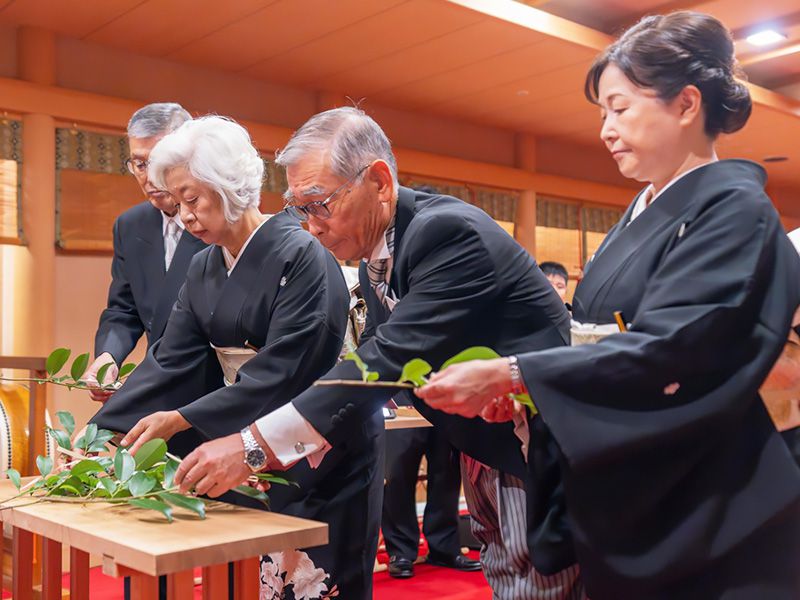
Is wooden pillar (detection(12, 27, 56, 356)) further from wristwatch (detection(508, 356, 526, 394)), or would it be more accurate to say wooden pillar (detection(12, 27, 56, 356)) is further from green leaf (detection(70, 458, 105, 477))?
wristwatch (detection(508, 356, 526, 394))

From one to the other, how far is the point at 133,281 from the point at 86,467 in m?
1.34

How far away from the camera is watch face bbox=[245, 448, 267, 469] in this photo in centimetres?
167

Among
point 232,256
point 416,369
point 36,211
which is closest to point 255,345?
point 232,256

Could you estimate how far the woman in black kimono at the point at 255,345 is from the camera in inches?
78.7

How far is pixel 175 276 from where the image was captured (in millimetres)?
2779

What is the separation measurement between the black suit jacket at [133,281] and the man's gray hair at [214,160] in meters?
0.83

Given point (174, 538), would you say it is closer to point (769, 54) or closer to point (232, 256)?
point (232, 256)

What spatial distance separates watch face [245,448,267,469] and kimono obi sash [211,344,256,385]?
0.43 meters

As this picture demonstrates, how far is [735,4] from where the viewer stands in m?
6.08

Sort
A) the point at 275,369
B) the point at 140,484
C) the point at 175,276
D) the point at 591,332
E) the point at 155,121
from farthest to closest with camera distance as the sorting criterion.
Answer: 1. the point at 155,121
2. the point at 175,276
3. the point at 275,369
4. the point at 140,484
5. the point at 591,332

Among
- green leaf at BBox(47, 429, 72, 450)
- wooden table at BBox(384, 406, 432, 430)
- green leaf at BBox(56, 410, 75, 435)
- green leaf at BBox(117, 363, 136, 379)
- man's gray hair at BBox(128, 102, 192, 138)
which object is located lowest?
wooden table at BBox(384, 406, 432, 430)

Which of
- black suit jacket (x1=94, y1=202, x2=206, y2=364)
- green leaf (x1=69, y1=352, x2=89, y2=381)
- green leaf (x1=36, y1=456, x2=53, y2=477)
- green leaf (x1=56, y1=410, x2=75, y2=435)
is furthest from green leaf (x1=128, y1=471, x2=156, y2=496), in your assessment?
black suit jacket (x1=94, y1=202, x2=206, y2=364)

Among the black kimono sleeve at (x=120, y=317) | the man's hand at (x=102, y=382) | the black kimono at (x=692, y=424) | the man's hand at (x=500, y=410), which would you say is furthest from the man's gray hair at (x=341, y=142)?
the black kimono sleeve at (x=120, y=317)

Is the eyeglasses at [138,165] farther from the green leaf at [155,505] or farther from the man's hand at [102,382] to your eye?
the green leaf at [155,505]
